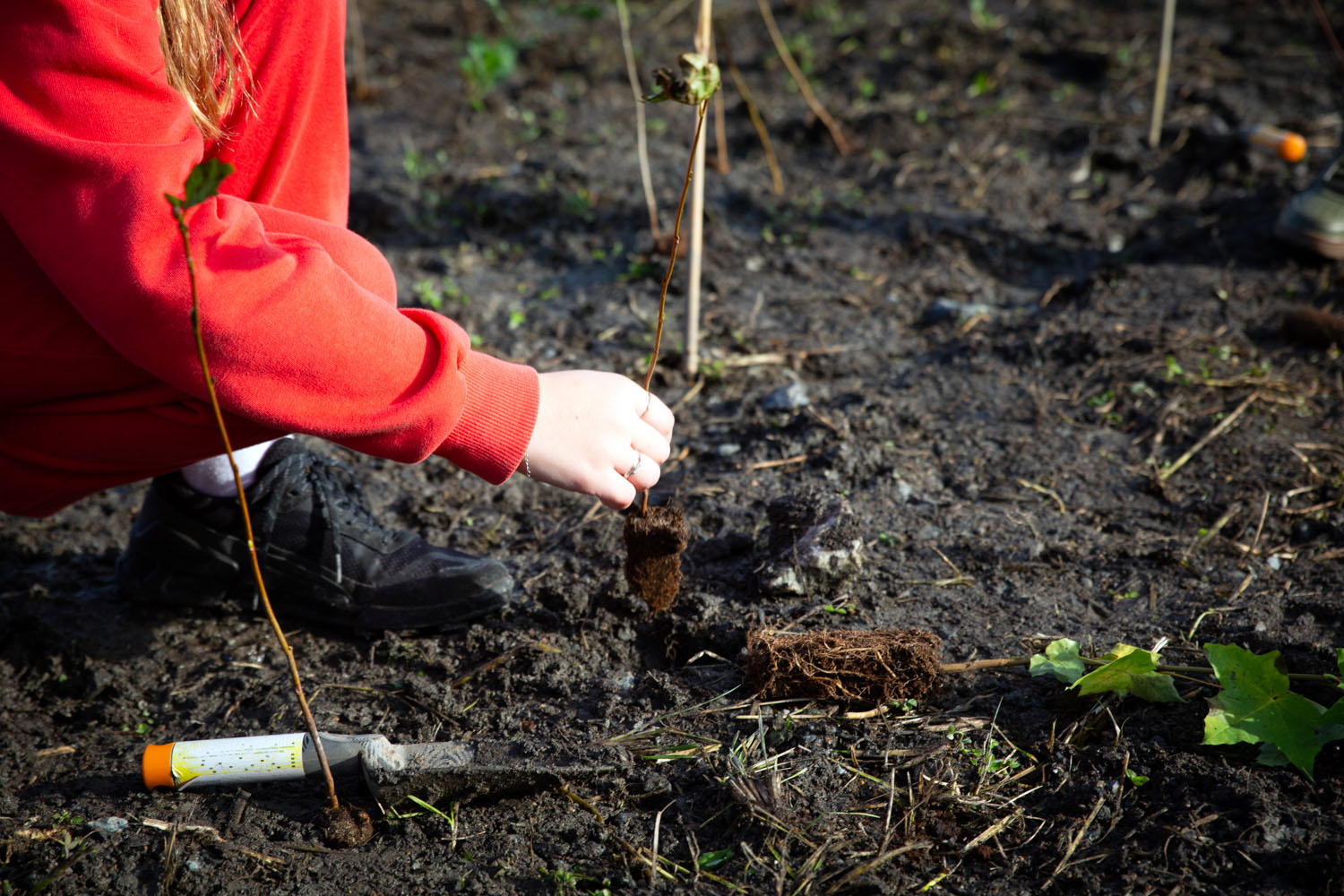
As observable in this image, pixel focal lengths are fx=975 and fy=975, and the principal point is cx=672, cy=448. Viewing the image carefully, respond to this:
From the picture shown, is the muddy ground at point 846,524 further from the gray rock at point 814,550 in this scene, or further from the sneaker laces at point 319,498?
the sneaker laces at point 319,498

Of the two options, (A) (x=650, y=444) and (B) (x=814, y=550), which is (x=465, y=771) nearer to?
(A) (x=650, y=444)

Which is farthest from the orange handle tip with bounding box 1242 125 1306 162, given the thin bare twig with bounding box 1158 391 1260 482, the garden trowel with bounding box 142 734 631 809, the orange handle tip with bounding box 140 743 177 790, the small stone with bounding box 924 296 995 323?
the orange handle tip with bounding box 140 743 177 790

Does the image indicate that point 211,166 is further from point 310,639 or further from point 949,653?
point 949,653

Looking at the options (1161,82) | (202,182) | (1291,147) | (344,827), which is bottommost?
(344,827)

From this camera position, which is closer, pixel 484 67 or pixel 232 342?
pixel 232 342

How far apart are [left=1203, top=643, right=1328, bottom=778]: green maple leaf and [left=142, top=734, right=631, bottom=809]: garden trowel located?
0.93 m

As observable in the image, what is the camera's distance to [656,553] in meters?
1.83

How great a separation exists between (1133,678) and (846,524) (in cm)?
59

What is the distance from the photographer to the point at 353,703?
5.97 ft

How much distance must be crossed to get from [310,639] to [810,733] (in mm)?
1063

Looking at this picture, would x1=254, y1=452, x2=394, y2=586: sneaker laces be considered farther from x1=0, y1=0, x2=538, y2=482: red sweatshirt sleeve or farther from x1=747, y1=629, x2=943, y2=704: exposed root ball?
x1=747, y1=629, x2=943, y2=704: exposed root ball

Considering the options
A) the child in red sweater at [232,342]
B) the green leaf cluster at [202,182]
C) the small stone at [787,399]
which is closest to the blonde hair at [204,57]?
the child in red sweater at [232,342]

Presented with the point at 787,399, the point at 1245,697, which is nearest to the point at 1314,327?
the point at 787,399

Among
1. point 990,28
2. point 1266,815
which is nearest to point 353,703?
point 1266,815
